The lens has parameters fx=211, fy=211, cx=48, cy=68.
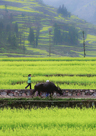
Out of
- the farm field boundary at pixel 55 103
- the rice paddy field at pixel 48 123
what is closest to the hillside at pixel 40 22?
the farm field boundary at pixel 55 103

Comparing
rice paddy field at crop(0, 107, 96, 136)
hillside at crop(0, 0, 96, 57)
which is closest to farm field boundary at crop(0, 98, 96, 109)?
rice paddy field at crop(0, 107, 96, 136)

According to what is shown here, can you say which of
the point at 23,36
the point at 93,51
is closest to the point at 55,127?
the point at 93,51

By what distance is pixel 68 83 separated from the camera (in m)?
17.6

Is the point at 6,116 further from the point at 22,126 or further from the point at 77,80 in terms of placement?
the point at 77,80

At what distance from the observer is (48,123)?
7.34 metres

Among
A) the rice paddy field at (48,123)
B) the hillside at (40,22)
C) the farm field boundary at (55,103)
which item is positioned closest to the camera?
the rice paddy field at (48,123)

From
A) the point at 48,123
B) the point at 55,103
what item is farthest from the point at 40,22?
the point at 48,123

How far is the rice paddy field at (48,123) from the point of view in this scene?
21.3 ft

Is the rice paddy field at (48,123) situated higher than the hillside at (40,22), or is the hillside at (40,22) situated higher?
the hillside at (40,22)

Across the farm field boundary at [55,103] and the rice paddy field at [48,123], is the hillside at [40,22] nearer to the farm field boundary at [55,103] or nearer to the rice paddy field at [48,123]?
the farm field boundary at [55,103]

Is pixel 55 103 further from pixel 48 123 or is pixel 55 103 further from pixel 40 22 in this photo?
pixel 40 22

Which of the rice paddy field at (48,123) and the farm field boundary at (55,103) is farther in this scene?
the farm field boundary at (55,103)

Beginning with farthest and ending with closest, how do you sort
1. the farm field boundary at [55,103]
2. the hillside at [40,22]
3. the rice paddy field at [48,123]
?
the hillside at [40,22]
the farm field boundary at [55,103]
the rice paddy field at [48,123]

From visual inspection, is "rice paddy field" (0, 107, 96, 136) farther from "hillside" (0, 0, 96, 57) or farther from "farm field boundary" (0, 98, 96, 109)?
"hillside" (0, 0, 96, 57)
